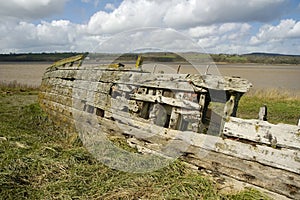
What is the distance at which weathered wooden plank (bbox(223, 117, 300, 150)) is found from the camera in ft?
11.9

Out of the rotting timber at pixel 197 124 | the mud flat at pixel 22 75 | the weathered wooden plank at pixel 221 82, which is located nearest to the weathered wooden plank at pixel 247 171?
the rotting timber at pixel 197 124

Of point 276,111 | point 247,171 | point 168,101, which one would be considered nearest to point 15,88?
point 276,111

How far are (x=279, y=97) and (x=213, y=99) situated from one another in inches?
574

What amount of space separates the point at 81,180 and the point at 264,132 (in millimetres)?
2766

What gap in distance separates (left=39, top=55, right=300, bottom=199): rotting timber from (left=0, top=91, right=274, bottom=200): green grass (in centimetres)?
37

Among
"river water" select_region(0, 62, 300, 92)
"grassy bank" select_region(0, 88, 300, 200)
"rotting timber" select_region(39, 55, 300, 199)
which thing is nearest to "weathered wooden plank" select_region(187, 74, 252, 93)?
"rotting timber" select_region(39, 55, 300, 199)

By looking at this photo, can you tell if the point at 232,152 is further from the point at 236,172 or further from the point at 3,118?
the point at 3,118

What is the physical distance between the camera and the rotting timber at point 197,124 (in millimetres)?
3727

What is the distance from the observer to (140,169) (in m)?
4.73

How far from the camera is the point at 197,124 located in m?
4.83

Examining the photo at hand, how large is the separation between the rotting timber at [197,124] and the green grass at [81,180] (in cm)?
37

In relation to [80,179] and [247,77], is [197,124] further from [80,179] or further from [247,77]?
[247,77]

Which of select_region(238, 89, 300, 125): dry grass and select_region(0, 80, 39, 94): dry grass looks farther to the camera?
select_region(0, 80, 39, 94): dry grass

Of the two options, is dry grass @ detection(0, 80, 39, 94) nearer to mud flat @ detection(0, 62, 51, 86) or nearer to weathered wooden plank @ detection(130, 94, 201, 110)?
mud flat @ detection(0, 62, 51, 86)
